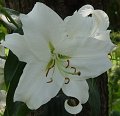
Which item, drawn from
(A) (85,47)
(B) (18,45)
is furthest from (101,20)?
(B) (18,45)

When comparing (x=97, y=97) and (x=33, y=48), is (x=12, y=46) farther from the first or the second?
(x=97, y=97)

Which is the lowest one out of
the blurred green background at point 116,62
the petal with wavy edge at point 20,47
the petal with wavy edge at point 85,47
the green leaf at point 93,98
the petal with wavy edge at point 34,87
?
the blurred green background at point 116,62

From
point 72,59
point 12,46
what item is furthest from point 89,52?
point 12,46

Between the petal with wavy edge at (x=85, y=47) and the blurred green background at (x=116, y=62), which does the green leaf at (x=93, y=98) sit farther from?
the blurred green background at (x=116, y=62)

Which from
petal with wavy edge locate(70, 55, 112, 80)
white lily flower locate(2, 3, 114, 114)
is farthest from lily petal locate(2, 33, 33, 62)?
petal with wavy edge locate(70, 55, 112, 80)

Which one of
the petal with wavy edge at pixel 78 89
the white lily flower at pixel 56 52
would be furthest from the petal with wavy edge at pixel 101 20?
the petal with wavy edge at pixel 78 89

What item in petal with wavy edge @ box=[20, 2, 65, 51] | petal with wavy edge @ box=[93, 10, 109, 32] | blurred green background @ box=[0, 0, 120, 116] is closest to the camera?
petal with wavy edge @ box=[20, 2, 65, 51]

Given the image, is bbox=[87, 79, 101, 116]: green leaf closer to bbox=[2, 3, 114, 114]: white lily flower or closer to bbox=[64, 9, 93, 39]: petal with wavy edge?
bbox=[2, 3, 114, 114]: white lily flower
